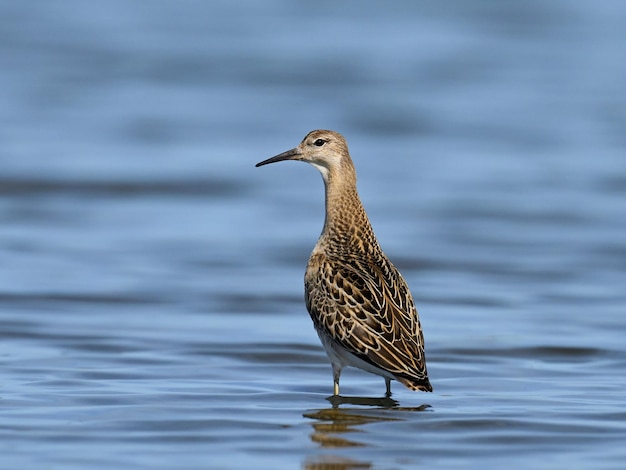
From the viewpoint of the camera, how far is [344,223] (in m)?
9.61

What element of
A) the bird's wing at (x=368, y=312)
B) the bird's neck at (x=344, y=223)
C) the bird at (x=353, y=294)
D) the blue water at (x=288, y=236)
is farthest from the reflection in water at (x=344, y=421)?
the bird's neck at (x=344, y=223)

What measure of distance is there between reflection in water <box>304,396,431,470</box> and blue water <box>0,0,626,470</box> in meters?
0.03

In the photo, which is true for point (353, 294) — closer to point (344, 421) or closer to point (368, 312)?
point (368, 312)

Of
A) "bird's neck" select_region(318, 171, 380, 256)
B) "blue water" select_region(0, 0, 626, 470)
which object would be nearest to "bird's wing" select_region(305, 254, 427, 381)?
"bird's neck" select_region(318, 171, 380, 256)

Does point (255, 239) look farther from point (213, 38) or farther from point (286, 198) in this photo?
point (213, 38)

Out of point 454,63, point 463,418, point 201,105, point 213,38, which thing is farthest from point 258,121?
point 463,418

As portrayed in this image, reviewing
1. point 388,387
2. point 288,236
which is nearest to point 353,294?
point 388,387

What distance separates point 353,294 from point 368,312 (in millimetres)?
191

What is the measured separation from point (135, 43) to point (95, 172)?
12.7m

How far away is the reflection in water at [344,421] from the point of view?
7.23 m

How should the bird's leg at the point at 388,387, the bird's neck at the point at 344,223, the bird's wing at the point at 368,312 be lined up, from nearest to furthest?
the bird's wing at the point at 368,312 < the bird's leg at the point at 388,387 < the bird's neck at the point at 344,223

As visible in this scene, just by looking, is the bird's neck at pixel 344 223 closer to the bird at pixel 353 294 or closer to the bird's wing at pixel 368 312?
the bird at pixel 353 294

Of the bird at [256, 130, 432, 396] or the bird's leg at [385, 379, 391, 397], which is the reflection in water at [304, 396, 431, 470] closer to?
the bird's leg at [385, 379, 391, 397]

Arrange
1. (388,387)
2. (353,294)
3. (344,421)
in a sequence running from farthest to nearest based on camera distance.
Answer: (388,387)
(353,294)
(344,421)
